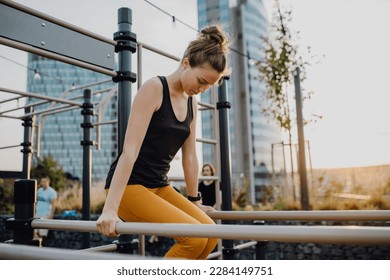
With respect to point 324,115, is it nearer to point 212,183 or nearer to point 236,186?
point 236,186

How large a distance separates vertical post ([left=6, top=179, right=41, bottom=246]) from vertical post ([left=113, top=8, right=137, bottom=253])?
515 millimetres

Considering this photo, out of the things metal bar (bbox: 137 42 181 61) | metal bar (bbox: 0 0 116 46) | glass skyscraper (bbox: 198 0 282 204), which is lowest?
metal bar (bbox: 0 0 116 46)

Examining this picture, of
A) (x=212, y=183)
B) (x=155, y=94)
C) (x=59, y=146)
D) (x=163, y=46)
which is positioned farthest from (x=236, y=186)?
(x=59, y=146)

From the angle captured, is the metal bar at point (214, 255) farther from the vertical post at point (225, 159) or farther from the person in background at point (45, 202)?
the person in background at point (45, 202)

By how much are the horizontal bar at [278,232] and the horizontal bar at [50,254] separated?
0.78 ft

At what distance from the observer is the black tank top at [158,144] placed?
1364mm

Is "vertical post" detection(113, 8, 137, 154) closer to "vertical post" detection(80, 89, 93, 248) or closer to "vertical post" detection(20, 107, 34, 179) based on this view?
"vertical post" detection(80, 89, 93, 248)

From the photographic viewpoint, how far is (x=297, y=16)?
6.66 m

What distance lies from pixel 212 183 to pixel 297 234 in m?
3.32

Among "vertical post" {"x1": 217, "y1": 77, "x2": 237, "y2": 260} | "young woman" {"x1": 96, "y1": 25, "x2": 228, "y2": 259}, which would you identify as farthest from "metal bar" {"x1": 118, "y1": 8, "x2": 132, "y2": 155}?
"vertical post" {"x1": 217, "y1": 77, "x2": 237, "y2": 260}

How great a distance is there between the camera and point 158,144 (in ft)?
4.56

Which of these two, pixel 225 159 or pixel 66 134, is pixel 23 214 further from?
pixel 66 134

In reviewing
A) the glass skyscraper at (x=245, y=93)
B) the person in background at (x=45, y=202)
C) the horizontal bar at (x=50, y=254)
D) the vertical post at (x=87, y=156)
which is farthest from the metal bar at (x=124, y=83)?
the glass skyscraper at (x=245, y=93)

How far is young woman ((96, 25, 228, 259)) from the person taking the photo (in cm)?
125
